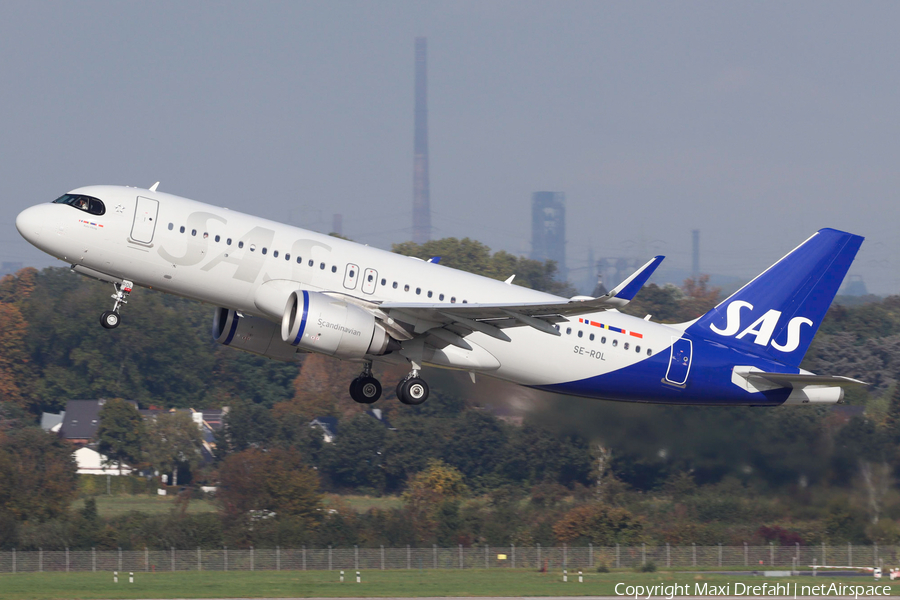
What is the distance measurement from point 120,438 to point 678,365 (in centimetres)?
6619

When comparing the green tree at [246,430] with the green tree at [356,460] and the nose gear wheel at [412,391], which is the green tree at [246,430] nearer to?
the green tree at [356,460]

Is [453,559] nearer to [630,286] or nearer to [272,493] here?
[272,493]

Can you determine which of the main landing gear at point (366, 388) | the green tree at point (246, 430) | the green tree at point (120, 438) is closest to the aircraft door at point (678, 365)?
the main landing gear at point (366, 388)

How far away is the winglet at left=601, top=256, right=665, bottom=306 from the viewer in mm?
26016

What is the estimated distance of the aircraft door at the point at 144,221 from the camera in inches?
1165

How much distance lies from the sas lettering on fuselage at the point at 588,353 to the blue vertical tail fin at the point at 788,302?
3.99m

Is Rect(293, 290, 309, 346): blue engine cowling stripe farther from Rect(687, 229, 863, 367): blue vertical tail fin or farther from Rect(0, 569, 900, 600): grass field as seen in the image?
Rect(687, 229, 863, 367): blue vertical tail fin

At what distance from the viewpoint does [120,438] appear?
89.7 metres

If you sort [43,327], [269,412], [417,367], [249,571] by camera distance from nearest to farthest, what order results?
[417,367]
[249,571]
[269,412]
[43,327]

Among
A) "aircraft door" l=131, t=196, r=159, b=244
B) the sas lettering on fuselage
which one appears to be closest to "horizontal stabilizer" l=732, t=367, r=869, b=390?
A: the sas lettering on fuselage

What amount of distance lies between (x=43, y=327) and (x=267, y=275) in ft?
294

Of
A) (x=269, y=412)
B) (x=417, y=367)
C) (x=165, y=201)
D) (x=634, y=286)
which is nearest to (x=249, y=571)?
(x=417, y=367)

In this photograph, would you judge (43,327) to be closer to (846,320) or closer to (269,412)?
(269,412)

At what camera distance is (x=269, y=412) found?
289 ft
